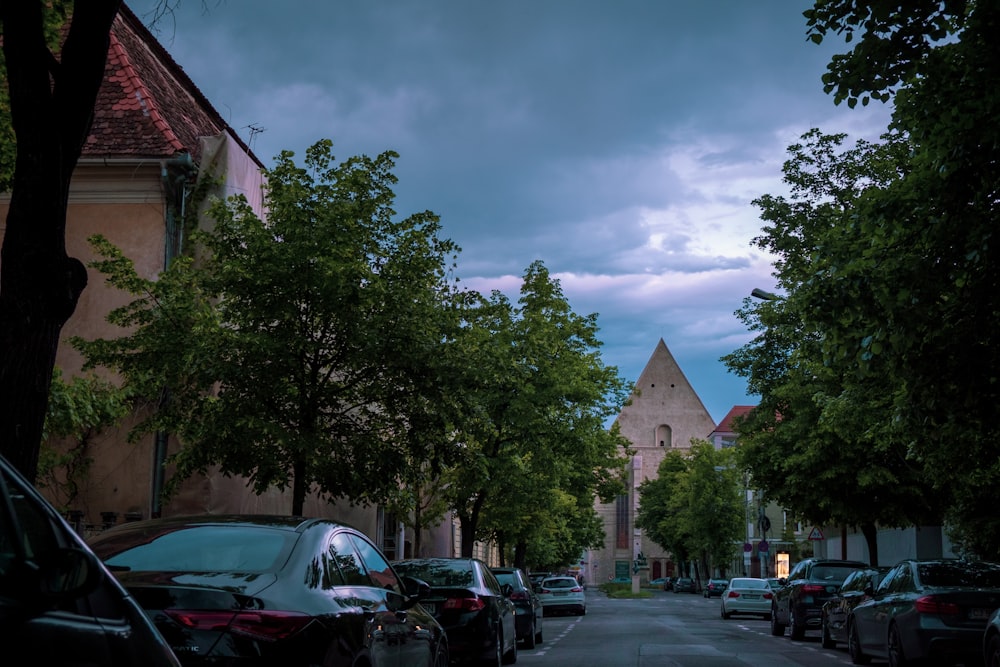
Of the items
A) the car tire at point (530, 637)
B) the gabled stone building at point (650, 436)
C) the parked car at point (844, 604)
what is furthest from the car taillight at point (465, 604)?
the gabled stone building at point (650, 436)

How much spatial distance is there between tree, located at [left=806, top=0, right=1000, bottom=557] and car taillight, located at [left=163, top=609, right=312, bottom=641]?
8.18 metres

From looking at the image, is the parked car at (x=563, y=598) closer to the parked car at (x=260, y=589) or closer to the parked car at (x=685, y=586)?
the parked car at (x=260, y=589)

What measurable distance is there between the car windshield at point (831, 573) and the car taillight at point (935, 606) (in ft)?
33.1

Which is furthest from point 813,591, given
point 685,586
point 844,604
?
point 685,586

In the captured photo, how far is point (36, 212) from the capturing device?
731cm

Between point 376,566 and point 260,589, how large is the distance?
216cm

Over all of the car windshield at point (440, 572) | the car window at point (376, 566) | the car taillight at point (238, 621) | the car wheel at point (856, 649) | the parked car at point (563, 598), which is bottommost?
the parked car at point (563, 598)

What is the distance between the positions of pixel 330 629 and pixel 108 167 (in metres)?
16.5

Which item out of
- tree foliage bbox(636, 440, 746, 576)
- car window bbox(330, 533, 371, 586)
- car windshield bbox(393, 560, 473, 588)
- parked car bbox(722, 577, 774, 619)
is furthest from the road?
tree foliage bbox(636, 440, 746, 576)

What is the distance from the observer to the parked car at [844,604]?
18656 mm

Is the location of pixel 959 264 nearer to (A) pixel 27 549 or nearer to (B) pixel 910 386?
(B) pixel 910 386

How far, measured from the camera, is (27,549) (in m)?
3.09

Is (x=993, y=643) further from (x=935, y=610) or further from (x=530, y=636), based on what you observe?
(x=530, y=636)

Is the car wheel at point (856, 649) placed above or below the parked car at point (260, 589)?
below
